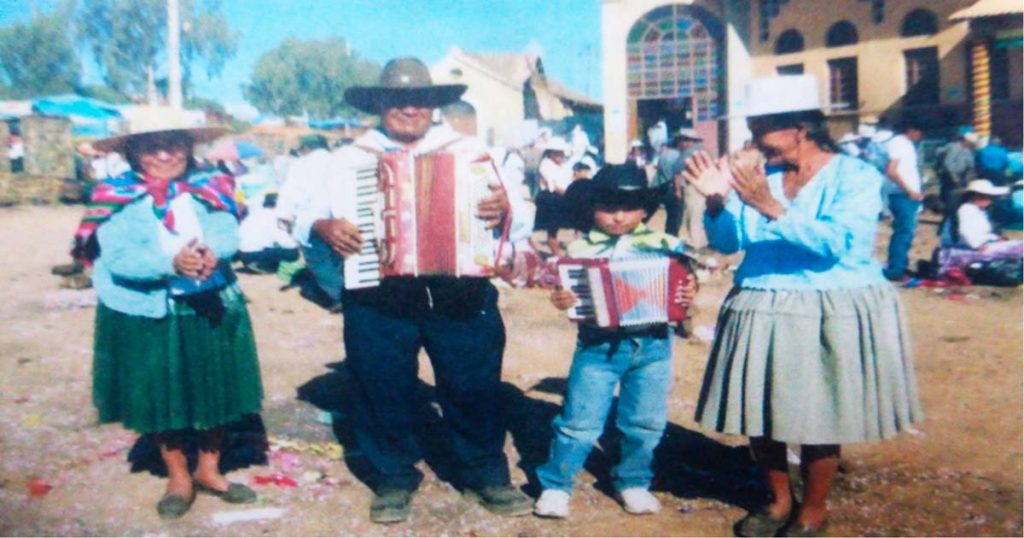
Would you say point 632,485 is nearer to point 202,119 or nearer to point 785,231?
point 785,231

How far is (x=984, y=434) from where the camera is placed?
536 centimetres

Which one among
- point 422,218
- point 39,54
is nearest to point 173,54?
point 39,54

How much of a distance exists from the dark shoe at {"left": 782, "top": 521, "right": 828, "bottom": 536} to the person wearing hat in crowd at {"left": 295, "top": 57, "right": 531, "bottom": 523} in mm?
1179

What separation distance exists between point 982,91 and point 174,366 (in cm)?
1937

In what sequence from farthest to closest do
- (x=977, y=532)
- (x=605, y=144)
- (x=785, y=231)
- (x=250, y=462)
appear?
(x=605, y=144) < (x=250, y=462) < (x=977, y=532) < (x=785, y=231)

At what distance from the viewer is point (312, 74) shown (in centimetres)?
500

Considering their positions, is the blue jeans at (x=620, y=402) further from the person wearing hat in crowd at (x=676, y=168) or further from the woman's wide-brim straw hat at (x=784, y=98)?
the person wearing hat in crowd at (x=676, y=168)

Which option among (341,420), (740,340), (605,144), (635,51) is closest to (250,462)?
(341,420)

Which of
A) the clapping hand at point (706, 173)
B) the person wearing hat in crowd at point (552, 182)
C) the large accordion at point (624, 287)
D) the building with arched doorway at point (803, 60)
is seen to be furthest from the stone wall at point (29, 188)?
the building with arched doorway at point (803, 60)

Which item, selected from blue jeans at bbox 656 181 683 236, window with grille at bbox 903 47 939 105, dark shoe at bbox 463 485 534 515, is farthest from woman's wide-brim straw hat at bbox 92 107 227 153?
window with grille at bbox 903 47 939 105

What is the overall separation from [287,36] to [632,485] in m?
2.74

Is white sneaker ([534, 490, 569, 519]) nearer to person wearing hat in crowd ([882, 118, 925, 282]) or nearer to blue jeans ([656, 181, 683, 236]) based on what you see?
person wearing hat in crowd ([882, 118, 925, 282])

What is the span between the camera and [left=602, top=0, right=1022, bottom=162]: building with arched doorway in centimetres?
2227

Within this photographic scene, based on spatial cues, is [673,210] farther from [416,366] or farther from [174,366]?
[174,366]
